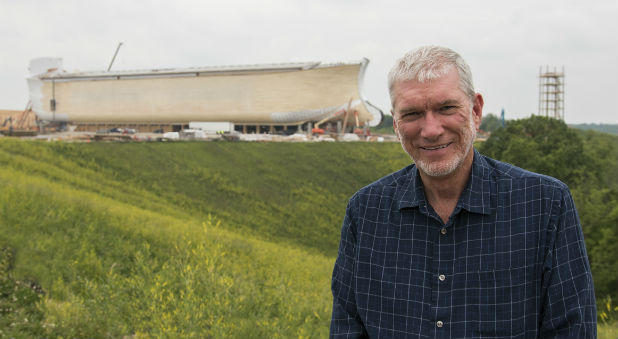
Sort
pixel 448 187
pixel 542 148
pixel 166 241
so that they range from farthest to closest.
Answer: pixel 542 148
pixel 166 241
pixel 448 187

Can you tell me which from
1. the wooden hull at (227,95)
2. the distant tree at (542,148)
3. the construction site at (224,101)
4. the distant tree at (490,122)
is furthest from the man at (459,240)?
the distant tree at (490,122)

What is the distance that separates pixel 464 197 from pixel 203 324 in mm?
5479

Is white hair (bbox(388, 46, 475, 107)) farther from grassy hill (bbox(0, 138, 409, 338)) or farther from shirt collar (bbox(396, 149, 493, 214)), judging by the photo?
grassy hill (bbox(0, 138, 409, 338))

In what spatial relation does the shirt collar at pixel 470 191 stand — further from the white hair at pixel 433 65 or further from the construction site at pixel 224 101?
the construction site at pixel 224 101

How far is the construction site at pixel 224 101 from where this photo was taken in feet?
177

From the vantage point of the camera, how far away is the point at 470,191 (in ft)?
7.70

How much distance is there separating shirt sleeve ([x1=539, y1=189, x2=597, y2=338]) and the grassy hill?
5041mm

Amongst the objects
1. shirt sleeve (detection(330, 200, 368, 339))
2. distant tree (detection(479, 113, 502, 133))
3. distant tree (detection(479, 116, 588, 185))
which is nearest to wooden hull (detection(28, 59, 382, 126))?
distant tree (detection(479, 116, 588, 185))

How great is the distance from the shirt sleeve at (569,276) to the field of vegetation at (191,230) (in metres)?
5.02

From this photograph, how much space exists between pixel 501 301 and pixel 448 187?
0.55 m

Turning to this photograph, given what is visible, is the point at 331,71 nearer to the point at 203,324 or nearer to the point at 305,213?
the point at 305,213

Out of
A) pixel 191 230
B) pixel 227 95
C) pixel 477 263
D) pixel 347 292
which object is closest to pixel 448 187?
pixel 477 263

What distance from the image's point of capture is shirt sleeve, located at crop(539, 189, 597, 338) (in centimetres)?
218

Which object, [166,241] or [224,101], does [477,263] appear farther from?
[224,101]
